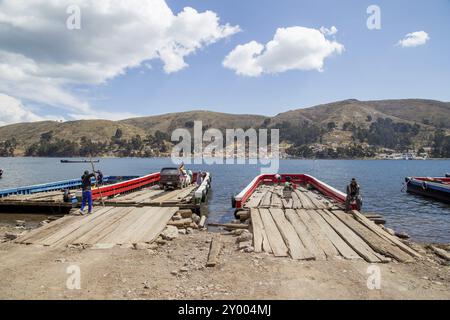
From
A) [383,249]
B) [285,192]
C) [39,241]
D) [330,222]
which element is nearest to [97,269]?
[39,241]

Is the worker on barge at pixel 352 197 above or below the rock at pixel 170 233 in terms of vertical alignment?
above

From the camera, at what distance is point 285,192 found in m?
21.0

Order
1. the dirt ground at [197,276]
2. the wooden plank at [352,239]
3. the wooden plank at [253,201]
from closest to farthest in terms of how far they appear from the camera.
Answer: the dirt ground at [197,276] < the wooden plank at [352,239] < the wooden plank at [253,201]

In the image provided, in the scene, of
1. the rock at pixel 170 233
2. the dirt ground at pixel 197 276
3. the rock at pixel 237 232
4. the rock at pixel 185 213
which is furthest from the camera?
the rock at pixel 185 213

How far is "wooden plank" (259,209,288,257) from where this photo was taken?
10.4 meters

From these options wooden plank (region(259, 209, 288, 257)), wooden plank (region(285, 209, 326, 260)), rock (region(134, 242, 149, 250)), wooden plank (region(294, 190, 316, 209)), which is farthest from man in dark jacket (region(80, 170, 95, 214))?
wooden plank (region(294, 190, 316, 209))

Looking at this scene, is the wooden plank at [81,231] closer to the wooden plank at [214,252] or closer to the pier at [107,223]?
the pier at [107,223]

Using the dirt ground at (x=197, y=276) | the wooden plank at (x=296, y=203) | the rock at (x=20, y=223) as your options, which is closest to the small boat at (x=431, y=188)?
the wooden plank at (x=296, y=203)

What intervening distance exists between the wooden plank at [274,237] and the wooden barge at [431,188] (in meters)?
27.8

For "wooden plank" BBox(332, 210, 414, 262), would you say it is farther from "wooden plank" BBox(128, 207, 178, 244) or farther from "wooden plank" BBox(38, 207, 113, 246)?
"wooden plank" BBox(38, 207, 113, 246)

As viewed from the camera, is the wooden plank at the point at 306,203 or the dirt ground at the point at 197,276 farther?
the wooden plank at the point at 306,203

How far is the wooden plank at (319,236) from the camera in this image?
10406mm

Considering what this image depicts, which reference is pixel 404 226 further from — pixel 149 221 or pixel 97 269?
pixel 97 269

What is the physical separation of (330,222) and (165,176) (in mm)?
16489
